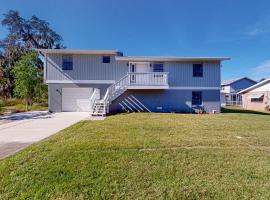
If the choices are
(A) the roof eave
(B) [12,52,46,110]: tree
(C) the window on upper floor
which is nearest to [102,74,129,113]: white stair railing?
(A) the roof eave

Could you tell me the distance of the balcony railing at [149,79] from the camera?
15.7 metres

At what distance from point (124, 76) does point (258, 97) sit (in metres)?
19.1

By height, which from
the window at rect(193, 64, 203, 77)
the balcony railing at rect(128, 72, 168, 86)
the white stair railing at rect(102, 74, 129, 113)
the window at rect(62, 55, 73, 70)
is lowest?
the white stair railing at rect(102, 74, 129, 113)

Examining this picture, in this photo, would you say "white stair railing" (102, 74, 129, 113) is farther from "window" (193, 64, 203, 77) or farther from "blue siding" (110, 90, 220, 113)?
"window" (193, 64, 203, 77)

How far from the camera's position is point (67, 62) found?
55.7ft

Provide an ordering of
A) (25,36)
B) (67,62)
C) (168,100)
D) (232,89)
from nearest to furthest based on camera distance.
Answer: (168,100) → (67,62) → (25,36) → (232,89)

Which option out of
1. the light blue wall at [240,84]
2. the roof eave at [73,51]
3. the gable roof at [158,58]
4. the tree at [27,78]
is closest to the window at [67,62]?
the roof eave at [73,51]

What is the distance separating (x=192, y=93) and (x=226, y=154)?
12.4 m

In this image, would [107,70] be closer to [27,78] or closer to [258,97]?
[27,78]

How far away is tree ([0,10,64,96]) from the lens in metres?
30.5

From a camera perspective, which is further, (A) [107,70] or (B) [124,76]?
(A) [107,70]

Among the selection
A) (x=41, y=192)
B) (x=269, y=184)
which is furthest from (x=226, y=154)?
(x=41, y=192)

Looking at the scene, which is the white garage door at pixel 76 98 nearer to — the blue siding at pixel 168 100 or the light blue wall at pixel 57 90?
the light blue wall at pixel 57 90

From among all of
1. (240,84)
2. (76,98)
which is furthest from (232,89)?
(76,98)
